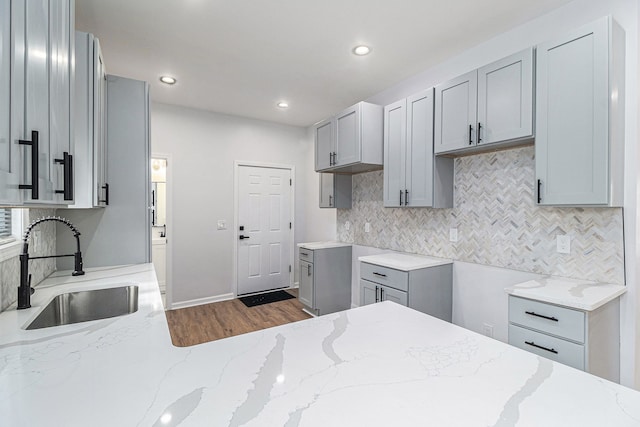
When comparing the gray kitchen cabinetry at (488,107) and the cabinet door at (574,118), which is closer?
the cabinet door at (574,118)

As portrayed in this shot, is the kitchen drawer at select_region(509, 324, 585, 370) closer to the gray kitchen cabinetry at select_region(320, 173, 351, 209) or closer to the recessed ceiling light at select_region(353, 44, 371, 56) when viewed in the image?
the recessed ceiling light at select_region(353, 44, 371, 56)

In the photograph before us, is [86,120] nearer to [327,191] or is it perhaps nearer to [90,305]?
[90,305]

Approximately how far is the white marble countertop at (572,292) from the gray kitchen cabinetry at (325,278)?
2.30 metres

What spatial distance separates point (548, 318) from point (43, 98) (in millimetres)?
2438

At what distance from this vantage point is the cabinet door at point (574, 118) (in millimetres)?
1734

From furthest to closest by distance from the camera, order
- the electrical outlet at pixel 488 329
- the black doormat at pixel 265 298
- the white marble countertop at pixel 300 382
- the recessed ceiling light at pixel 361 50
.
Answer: the black doormat at pixel 265 298 < the recessed ceiling light at pixel 361 50 < the electrical outlet at pixel 488 329 < the white marble countertop at pixel 300 382

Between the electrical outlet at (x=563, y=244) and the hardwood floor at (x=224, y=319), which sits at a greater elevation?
the electrical outlet at (x=563, y=244)

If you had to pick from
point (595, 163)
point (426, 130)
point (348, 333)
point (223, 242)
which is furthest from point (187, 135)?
point (595, 163)

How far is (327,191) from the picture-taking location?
4258 millimetres

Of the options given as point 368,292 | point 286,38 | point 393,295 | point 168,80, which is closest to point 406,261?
point 393,295

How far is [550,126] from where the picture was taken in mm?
1927

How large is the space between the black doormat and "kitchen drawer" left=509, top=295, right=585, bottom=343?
3.28 meters

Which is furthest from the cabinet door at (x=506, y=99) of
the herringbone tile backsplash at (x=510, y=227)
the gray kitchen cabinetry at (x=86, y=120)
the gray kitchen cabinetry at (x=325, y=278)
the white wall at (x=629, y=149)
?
the gray kitchen cabinetry at (x=86, y=120)

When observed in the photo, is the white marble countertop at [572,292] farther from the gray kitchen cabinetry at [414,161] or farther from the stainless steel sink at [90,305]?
the stainless steel sink at [90,305]
